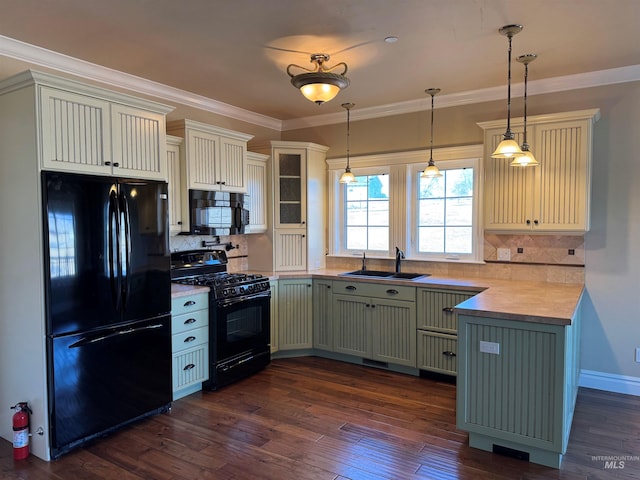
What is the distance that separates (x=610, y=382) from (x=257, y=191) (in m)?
3.72

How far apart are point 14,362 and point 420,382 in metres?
3.14

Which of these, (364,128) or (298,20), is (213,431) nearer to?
(298,20)

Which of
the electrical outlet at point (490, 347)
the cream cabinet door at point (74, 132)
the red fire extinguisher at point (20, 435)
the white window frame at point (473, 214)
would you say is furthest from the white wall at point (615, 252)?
the red fire extinguisher at point (20, 435)

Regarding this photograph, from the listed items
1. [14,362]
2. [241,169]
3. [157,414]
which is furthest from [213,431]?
[241,169]

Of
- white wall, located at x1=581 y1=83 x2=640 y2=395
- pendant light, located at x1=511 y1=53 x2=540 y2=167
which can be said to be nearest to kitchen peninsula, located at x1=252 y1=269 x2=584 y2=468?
white wall, located at x1=581 y1=83 x2=640 y2=395

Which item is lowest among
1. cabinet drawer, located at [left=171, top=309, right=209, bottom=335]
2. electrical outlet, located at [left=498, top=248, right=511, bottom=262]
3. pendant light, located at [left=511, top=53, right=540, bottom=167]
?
cabinet drawer, located at [left=171, top=309, right=209, bottom=335]

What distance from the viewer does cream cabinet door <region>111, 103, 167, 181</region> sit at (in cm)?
292

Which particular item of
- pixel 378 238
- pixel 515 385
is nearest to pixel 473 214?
pixel 378 238

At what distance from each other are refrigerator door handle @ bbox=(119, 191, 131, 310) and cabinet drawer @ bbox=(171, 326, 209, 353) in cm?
59

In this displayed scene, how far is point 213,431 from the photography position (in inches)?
118

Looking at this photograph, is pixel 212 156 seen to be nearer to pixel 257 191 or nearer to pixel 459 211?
pixel 257 191

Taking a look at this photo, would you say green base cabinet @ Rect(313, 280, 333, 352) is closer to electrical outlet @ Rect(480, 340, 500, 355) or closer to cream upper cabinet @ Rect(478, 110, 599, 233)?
cream upper cabinet @ Rect(478, 110, 599, 233)

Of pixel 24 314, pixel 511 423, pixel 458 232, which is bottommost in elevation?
pixel 511 423

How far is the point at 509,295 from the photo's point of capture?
3.20 m
